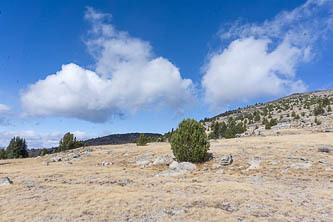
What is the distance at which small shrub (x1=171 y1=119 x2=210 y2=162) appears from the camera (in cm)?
2694

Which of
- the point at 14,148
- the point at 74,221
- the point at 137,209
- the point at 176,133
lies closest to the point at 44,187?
the point at 74,221

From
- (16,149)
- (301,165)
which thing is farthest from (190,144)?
(16,149)

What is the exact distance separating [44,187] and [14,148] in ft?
264

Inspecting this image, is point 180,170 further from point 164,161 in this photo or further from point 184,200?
point 184,200

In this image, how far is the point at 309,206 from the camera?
11664 mm

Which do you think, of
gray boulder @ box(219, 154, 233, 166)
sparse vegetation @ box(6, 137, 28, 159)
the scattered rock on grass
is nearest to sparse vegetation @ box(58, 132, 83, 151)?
sparse vegetation @ box(6, 137, 28, 159)

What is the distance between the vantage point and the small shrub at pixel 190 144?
88.4 feet

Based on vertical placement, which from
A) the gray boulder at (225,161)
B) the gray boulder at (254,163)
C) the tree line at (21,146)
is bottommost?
the gray boulder at (254,163)

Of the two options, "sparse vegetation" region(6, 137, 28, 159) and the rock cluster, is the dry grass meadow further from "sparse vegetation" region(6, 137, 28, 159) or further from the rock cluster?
"sparse vegetation" region(6, 137, 28, 159)

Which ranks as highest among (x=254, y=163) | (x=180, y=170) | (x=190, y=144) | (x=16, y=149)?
(x=16, y=149)

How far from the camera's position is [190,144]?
27.2 meters

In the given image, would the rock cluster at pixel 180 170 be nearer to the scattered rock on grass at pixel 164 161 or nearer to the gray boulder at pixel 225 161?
the gray boulder at pixel 225 161

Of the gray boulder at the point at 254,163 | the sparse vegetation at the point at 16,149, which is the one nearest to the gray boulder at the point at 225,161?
the gray boulder at the point at 254,163

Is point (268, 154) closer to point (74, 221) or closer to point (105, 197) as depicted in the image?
point (105, 197)
